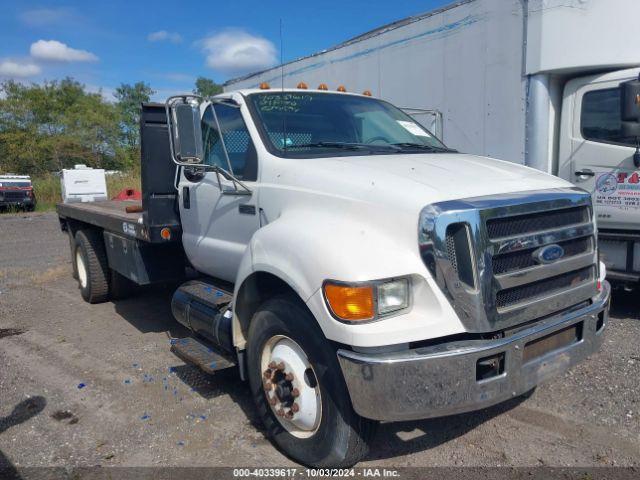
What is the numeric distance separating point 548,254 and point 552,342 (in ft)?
1.54

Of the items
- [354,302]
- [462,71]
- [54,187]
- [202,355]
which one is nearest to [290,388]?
[354,302]

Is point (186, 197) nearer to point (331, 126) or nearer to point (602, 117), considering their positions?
point (331, 126)

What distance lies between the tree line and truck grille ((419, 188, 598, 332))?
29.9m

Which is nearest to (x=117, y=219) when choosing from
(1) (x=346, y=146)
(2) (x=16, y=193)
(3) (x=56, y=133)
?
(1) (x=346, y=146)

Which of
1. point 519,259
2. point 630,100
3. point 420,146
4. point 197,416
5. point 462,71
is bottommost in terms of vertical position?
point 197,416

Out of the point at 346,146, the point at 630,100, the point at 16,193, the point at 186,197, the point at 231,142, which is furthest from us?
the point at 16,193

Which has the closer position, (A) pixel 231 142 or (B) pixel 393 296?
(B) pixel 393 296

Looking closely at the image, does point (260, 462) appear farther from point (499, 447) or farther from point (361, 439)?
point (499, 447)

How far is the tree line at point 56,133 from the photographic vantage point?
113 ft

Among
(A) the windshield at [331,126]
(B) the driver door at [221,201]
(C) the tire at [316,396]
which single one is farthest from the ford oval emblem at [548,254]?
(B) the driver door at [221,201]

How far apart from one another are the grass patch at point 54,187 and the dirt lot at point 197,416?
20011 millimetres

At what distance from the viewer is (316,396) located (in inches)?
112

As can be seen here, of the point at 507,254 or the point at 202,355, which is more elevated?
the point at 507,254

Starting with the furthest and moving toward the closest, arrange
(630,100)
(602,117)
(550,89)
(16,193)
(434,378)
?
1. (16,193)
2. (550,89)
3. (602,117)
4. (630,100)
5. (434,378)
